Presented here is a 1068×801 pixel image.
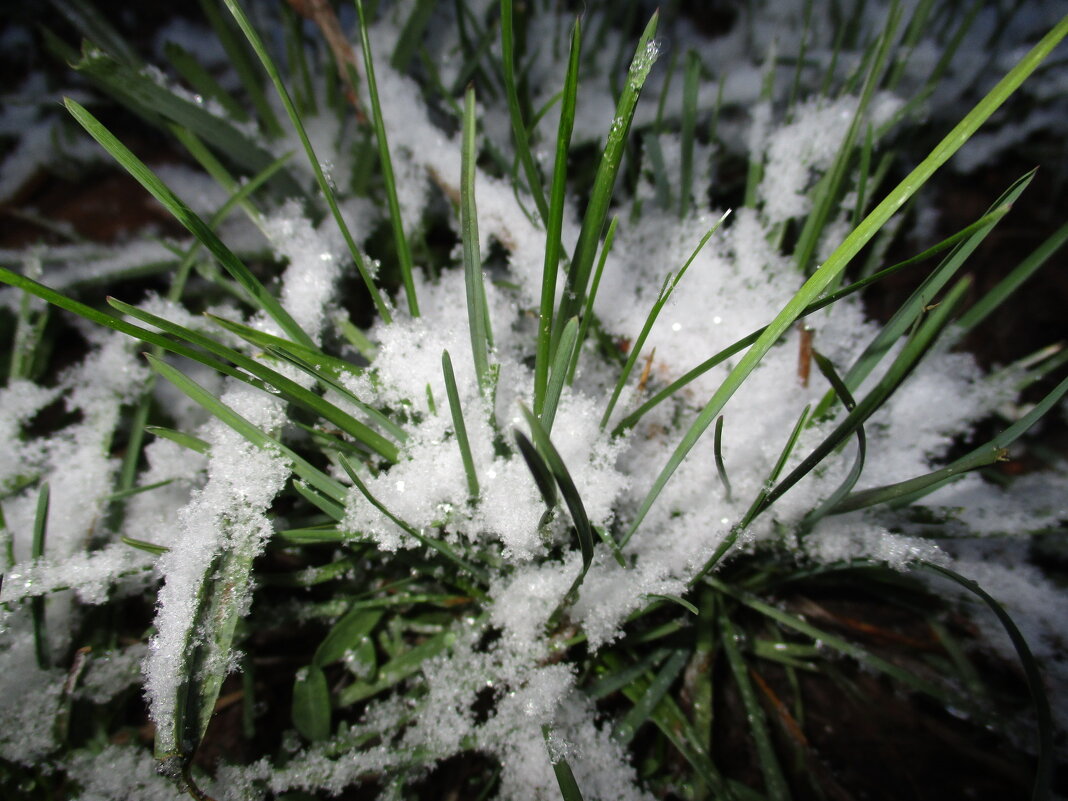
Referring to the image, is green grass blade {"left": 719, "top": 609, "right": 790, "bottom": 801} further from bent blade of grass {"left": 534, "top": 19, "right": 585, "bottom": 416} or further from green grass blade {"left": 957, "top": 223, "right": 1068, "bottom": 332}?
green grass blade {"left": 957, "top": 223, "right": 1068, "bottom": 332}

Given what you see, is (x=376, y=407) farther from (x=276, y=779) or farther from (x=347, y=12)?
(x=347, y=12)

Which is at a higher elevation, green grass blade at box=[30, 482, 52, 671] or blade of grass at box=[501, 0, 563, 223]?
blade of grass at box=[501, 0, 563, 223]

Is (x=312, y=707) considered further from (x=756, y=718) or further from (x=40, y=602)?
(x=756, y=718)

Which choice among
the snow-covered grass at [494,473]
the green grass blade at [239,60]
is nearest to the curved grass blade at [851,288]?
the snow-covered grass at [494,473]

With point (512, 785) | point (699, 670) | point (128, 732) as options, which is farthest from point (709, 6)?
point (128, 732)

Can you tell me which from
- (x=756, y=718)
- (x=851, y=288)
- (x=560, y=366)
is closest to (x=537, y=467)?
(x=560, y=366)

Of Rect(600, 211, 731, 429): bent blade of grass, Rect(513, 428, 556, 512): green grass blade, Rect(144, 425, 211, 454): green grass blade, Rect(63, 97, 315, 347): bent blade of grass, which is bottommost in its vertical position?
Rect(513, 428, 556, 512): green grass blade

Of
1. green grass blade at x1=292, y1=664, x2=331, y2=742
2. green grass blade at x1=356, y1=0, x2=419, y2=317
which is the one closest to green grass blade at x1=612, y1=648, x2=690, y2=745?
green grass blade at x1=292, y1=664, x2=331, y2=742
